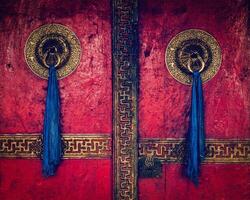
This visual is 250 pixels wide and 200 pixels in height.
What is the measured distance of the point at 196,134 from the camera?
11.8 ft

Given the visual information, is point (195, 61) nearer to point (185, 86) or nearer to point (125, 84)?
point (185, 86)

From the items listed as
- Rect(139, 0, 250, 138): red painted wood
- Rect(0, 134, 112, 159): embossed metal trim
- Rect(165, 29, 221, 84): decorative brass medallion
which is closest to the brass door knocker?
Rect(165, 29, 221, 84): decorative brass medallion

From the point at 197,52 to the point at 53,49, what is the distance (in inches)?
69.0

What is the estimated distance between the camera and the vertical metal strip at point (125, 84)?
12.1 ft

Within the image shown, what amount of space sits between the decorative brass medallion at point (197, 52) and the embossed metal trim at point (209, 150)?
0.81 meters

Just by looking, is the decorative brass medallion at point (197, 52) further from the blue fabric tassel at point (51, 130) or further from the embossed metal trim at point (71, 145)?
the blue fabric tassel at point (51, 130)

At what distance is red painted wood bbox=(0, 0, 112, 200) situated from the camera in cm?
373

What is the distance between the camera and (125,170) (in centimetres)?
370

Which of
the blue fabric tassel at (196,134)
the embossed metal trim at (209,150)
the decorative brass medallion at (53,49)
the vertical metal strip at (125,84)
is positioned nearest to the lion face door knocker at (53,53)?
the decorative brass medallion at (53,49)

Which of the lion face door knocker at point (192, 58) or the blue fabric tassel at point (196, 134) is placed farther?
the lion face door knocker at point (192, 58)

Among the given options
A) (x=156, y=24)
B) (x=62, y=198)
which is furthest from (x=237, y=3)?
(x=62, y=198)

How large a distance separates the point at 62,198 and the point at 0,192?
0.77 metres

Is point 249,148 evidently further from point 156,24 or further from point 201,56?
point 156,24

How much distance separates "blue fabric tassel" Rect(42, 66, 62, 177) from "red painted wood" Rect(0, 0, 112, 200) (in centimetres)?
12
